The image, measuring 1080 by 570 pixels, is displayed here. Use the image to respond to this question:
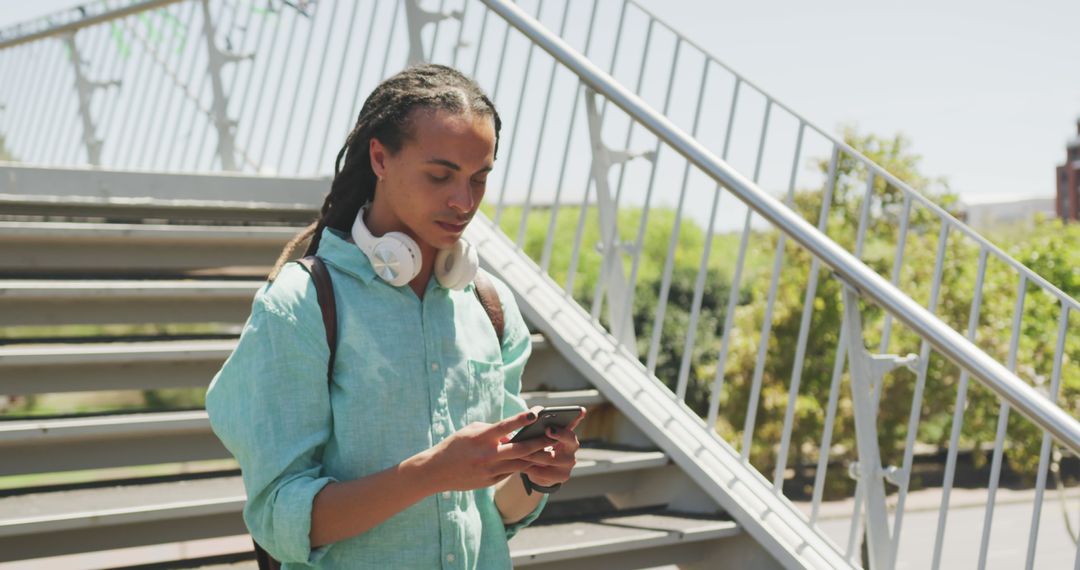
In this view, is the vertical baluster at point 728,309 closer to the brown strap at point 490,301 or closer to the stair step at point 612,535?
the stair step at point 612,535

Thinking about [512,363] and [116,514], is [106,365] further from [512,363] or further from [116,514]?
[512,363]

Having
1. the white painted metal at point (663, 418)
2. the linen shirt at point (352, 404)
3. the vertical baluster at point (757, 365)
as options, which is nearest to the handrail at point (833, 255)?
the vertical baluster at point (757, 365)

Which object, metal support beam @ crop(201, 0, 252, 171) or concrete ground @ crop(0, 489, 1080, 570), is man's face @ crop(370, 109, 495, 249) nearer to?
metal support beam @ crop(201, 0, 252, 171)

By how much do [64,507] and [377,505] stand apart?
178 centimetres

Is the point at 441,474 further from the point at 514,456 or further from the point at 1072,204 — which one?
the point at 1072,204

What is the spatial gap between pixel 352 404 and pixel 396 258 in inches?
9.2

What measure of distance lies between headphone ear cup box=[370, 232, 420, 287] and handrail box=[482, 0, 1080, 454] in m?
1.70

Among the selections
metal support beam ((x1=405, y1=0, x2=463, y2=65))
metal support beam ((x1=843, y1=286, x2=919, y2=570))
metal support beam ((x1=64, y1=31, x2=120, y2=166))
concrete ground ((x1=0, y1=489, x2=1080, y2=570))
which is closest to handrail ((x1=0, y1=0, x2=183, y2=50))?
metal support beam ((x1=64, y1=31, x2=120, y2=166))

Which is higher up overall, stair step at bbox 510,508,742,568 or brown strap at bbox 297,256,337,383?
brown strap at bbox 297,256,337,383

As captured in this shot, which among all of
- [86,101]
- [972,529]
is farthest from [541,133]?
[972,529]

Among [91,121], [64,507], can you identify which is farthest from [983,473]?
[64,507]

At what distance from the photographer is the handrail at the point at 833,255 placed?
256 cm

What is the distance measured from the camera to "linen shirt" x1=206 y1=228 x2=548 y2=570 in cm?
144

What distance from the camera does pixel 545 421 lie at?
1.45 meters
